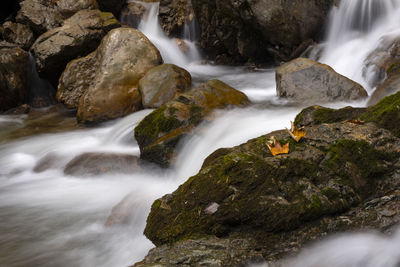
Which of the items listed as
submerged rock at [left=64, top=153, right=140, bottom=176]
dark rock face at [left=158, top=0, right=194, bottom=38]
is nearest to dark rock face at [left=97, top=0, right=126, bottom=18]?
dark rock face at [left=158, top=0, right=194, bottom=38]

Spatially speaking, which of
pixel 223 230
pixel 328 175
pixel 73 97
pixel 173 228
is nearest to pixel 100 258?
pixel 173 228

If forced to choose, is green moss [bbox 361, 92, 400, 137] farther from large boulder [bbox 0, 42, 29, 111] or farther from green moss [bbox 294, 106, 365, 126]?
large boulder [bbox 0, 42, 29, 111]

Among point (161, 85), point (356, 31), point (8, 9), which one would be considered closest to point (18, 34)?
point (8, 9)

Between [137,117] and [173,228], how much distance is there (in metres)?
5.38

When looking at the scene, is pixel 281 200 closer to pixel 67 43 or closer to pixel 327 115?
pixel 327 115

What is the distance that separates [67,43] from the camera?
1029 centimetres

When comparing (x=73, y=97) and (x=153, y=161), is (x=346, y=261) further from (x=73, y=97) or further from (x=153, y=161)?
(x=73, y=97)

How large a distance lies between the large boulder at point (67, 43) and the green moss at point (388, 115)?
→ 29.5 ft

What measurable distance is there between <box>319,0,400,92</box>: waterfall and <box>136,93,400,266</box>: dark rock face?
17.7ft

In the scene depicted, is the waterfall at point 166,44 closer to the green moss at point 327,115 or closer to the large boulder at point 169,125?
the large boulder at point 169,125

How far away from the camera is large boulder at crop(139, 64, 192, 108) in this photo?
7.94 meters

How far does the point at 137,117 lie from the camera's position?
7879 mm

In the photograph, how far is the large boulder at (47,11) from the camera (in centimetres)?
1197

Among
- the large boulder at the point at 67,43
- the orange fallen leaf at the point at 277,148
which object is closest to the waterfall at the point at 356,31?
the orange fallen leaf at the point at 277,148
